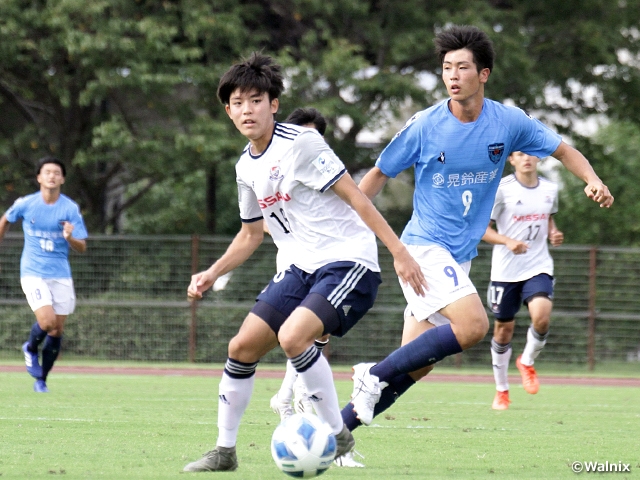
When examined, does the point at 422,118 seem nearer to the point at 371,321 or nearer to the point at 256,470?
the point at 256,470

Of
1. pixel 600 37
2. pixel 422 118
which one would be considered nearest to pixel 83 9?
pixel 600 37

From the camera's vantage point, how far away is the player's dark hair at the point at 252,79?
541 cm

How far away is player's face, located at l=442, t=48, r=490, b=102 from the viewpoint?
5984 mm

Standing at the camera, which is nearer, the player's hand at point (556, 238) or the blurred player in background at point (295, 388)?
the blurred player in background at point (295, 388)

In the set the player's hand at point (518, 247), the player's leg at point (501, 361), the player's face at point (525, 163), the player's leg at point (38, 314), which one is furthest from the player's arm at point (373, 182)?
the player's leg at point (38, 314)

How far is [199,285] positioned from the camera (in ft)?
18.0

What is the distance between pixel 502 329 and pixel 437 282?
462 centimetres

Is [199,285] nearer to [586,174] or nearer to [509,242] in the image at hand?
[586,174]

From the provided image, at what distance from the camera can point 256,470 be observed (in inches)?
214

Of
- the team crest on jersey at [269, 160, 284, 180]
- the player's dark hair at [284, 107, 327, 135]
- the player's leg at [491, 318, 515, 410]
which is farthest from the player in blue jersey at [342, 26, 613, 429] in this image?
the player's leg at [491, 318, 515, 410]

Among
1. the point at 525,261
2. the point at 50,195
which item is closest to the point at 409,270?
the point at 525,261

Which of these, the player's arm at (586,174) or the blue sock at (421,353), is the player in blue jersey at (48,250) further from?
the player's arm at (586,174)

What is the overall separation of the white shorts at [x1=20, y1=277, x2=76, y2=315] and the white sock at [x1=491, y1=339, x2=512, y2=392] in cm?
445

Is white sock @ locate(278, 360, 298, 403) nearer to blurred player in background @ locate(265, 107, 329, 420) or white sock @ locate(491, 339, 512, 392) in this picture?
blurred player in background @ locate(265, 107, 329, 420)
